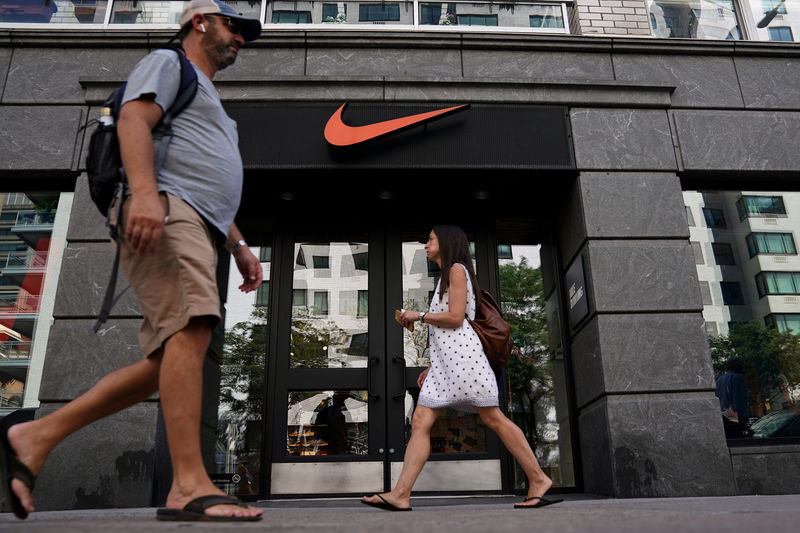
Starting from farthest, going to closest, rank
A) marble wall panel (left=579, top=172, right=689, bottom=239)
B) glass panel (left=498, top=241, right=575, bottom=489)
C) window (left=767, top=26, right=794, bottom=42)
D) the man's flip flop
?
window (left=767, top=26, right=794, bottom=42)
glass panel (left=498, top=241, right=575, bottom=489)
marble wall panel (left=579, top=172, right=689, bottom=239)
the man's flip flop

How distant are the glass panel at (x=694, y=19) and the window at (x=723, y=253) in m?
2.44

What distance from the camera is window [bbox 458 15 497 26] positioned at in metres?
7.03

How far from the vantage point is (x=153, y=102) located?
2.50 meters

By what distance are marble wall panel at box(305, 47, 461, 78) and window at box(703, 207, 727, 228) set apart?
2910mm

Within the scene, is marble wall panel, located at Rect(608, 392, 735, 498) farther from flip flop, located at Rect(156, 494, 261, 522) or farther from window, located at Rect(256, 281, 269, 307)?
flip flop, located at Rect(156, 494, 261, 522)

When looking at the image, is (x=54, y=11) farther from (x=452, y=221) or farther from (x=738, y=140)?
(x=738, y=140)

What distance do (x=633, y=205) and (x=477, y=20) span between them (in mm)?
2796

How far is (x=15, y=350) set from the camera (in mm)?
5789

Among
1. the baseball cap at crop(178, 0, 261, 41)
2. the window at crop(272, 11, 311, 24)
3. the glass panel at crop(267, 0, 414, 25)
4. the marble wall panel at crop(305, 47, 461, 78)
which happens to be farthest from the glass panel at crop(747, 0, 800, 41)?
the baseball cap at crop(178, 0, 261, 41)

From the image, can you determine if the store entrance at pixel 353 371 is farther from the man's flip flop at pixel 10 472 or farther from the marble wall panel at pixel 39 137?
the man's flip flop at pixel 10 472

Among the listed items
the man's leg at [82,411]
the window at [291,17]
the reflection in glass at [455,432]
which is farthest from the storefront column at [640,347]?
the man's leg at [82,411]

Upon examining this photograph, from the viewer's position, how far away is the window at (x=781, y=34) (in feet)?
23.4

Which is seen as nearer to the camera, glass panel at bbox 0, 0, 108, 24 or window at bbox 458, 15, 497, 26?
glass panel at bbox 0, 0, 108, 24

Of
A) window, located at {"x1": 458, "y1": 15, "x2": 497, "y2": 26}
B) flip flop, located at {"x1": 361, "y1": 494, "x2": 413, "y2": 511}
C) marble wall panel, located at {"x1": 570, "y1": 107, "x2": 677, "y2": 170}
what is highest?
window, located at {"x1": 458, "y1": 15, "x2": 497, "y2": 26}
